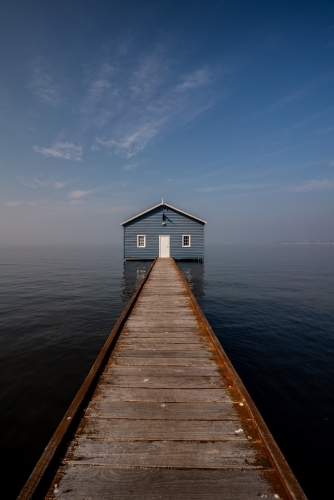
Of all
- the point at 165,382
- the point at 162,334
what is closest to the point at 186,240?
the point at 162,334

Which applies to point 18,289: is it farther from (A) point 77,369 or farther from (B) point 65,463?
(B) point 65,463

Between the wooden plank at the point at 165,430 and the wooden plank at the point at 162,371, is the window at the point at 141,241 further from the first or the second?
the wooden plank at the point at 165,430

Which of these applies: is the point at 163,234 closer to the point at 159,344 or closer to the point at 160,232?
the point at 160,232

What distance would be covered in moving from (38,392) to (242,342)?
6790mm

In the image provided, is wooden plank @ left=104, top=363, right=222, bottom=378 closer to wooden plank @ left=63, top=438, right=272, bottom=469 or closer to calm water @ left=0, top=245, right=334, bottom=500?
wooden plank @ left=63, top=438, right=272, bottom=469

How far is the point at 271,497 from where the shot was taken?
221 cm

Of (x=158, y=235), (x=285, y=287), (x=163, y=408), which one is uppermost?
(x=158, y=235)

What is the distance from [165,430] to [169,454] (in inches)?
13.6

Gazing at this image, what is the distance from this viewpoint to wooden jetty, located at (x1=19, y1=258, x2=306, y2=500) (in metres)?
2.29

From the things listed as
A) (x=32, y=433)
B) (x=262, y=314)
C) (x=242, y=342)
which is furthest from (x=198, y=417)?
(x=262, y=314)

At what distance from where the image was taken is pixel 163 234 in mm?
28406

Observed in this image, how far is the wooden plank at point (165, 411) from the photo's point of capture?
10.6 feet

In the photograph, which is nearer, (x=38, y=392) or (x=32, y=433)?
(x=32, y=433)

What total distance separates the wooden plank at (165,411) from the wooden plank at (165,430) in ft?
0.23
